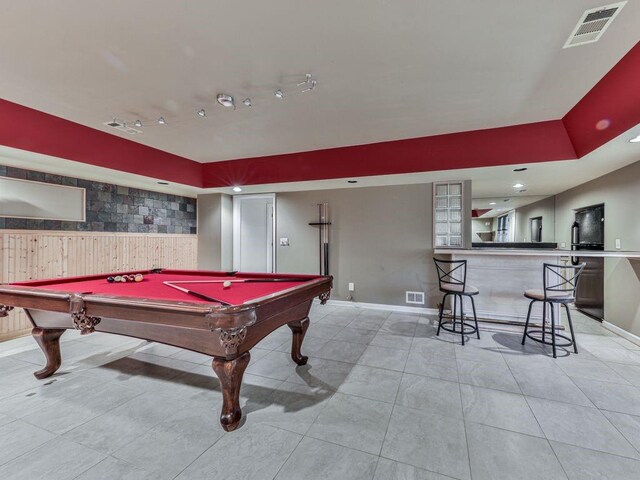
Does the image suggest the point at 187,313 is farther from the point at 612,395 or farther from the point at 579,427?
the point at 612,395

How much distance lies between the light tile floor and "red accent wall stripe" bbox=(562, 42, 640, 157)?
226 centimetres

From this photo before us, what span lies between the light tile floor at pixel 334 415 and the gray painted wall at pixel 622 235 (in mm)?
666

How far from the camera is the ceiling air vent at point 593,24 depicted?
174 centimetres

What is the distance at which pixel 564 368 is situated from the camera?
2754 mm

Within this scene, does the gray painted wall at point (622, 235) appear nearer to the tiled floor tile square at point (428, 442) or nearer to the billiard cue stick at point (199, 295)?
the tiled floor tile square at point (428, 442)

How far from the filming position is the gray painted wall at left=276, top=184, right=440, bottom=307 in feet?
16.0

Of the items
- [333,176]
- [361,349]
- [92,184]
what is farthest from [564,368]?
[92,184]

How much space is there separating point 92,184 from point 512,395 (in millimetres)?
5813

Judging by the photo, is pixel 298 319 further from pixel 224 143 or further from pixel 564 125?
pixel 564 125

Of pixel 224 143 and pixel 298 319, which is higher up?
pixel 224 143

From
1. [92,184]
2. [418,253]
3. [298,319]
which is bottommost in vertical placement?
[298,319]

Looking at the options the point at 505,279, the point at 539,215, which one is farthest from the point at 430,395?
the point at 539,215

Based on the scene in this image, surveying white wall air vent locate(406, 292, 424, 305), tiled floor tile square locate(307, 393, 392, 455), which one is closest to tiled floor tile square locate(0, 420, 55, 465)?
tiled floor tile square locate(307, 393, 392, 455)

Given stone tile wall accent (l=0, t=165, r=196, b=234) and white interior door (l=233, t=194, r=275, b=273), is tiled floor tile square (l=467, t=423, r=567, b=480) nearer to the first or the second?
white interior door (l=233, t=194, r=275, b=273)
